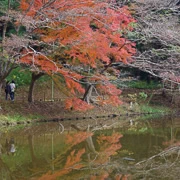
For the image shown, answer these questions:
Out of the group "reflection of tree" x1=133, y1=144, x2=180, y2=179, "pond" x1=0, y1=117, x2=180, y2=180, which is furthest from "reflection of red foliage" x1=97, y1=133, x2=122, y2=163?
"reflection of tree" x1=133, y1=144, x2=180, y2=179

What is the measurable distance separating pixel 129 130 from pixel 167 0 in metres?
10.2

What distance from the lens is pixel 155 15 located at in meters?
23.2

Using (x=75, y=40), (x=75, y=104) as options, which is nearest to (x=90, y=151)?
(x=75, y=40)

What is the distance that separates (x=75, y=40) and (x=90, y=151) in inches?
263

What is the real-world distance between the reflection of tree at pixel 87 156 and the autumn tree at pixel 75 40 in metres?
3.84

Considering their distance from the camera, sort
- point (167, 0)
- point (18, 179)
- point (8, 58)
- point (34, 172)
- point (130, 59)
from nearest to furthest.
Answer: point (18, 179)
point (34, 172)
point (8, 58)
point (130, 59)
point (167, 0)

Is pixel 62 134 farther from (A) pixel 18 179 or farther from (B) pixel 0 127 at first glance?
(A) pixel 18 179

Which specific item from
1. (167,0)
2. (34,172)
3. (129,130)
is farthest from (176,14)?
(34,172)

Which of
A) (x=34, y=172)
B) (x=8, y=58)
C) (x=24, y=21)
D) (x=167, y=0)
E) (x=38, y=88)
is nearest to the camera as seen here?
(x=34, y=172)

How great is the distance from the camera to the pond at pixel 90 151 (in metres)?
9.41

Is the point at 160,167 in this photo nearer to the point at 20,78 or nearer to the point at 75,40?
the point at 75,40

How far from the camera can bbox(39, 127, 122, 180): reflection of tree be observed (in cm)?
940

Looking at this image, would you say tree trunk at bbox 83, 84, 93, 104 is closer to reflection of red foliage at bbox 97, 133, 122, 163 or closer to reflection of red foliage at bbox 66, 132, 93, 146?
reflection of red foliage at bbox 66, 132, 93, 146

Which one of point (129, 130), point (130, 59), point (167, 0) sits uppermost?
point (167, 0)
